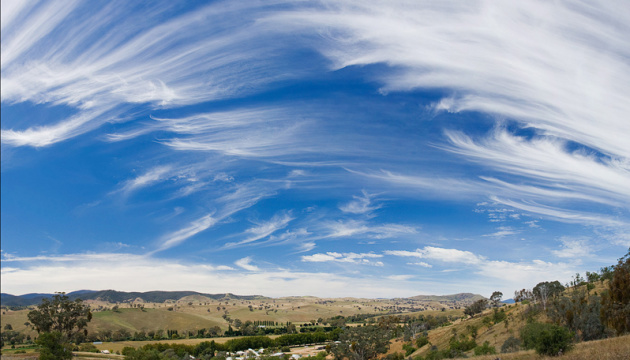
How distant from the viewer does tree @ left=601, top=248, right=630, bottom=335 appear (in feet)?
130

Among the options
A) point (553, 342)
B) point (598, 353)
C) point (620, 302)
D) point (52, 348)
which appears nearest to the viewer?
point (598, 353)

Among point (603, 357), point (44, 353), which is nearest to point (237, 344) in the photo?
point (44, 353)

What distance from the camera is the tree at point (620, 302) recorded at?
39594 mm

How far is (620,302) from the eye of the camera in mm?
40781

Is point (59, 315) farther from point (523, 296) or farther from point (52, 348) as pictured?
point (523, 296)

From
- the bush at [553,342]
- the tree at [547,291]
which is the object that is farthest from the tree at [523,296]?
the bush at [553,342]

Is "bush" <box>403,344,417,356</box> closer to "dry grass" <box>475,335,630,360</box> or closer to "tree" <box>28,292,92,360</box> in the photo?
"dry grass" <box>475,335,630,360</box>

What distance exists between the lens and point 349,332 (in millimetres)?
89562

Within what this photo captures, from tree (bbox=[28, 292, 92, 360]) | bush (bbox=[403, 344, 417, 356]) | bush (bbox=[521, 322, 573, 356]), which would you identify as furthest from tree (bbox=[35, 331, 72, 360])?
bush (bbox=[521, 322, 573, 356])

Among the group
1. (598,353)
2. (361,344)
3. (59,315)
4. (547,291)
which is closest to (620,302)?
(598,353)

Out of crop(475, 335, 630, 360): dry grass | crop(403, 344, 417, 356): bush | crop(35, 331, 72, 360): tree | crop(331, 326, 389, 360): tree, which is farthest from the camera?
crop(403, 344, 417, 356): bush

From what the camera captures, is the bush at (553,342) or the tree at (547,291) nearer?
the bush at (553,342)

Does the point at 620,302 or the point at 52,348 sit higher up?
the point at 620,302

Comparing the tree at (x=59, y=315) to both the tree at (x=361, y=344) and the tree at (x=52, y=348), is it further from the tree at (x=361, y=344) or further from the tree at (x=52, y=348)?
the tree at (x=361, y=344)
